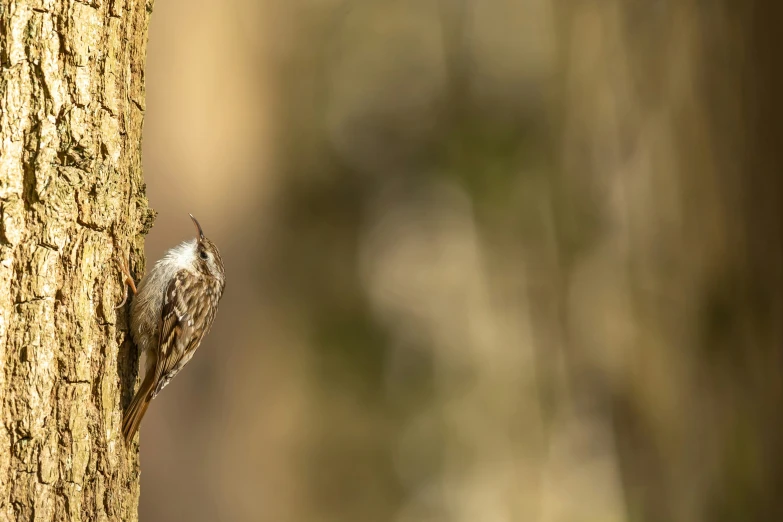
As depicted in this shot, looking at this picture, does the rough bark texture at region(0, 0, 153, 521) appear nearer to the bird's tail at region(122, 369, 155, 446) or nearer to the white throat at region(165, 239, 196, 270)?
the bird's tail at region(122, 369, 155, 446)

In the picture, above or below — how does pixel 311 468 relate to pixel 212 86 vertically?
below

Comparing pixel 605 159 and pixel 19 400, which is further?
pixel 605 159

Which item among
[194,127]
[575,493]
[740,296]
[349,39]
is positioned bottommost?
[575,493]

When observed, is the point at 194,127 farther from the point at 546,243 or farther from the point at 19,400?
the point at 19,400

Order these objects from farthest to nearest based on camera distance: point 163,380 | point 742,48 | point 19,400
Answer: point 742,48
point 163,380
point 19,400

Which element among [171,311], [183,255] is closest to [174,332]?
[171,311]

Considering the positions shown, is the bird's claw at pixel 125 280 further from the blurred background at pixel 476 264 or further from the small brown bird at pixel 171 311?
the blurred background at pixel 476 264

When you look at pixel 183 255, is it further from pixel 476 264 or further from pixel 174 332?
pixel 476 264

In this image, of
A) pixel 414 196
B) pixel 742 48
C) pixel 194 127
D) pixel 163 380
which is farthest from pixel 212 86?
pixel 742 48
